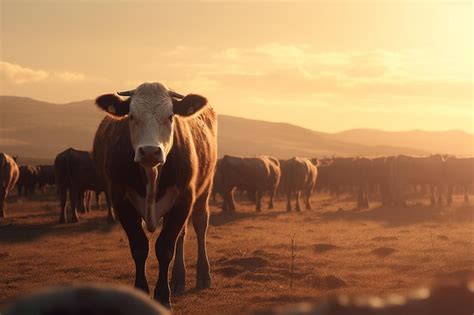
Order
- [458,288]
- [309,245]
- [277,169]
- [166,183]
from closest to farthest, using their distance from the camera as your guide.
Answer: [458,288] < [166,183] < [309,245] < [277,169]

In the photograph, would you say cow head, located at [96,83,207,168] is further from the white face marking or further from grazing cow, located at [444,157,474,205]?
grazing cow, located at [444,157,474,205]

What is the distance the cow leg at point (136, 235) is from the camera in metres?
6.86

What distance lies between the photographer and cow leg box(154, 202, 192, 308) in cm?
676

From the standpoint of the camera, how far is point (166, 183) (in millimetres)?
6801

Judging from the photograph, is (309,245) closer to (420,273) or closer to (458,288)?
(420,273)

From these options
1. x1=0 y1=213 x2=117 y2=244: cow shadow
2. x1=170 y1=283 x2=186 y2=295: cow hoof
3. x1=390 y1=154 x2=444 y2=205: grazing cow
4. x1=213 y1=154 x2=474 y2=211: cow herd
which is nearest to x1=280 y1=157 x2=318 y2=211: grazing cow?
x1=213 y1=154 x2=474 y2=211: cow herd

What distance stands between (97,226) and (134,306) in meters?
20.6

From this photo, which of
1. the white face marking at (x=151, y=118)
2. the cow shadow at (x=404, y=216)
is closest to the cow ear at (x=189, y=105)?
the white face marking at (x=151, y=118)

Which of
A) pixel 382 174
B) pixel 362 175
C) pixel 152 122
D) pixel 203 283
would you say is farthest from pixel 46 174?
pixel 152 122

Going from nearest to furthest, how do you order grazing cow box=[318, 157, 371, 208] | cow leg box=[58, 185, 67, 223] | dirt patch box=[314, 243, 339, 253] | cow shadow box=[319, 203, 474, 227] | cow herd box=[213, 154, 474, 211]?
dirt patch box=[314, 243, 339, 253] < cow leg box=[58, 185, 67, 223] < cow shadow box=[319, 203, 474, 227] < cow herd box=[213, 154, 474, 211] < grazing cow box=[318, 157, 371, 208]

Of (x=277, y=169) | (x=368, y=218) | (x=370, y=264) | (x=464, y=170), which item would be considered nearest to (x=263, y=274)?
(x=370, y=264)

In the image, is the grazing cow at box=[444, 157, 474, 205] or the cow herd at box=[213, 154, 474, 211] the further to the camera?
the grazing cow at box=[444, 157, 474, 205]

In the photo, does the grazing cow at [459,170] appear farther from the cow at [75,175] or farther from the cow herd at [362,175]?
the cow at [75,175]

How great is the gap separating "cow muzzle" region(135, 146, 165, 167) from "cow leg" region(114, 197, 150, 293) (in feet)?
3.11
